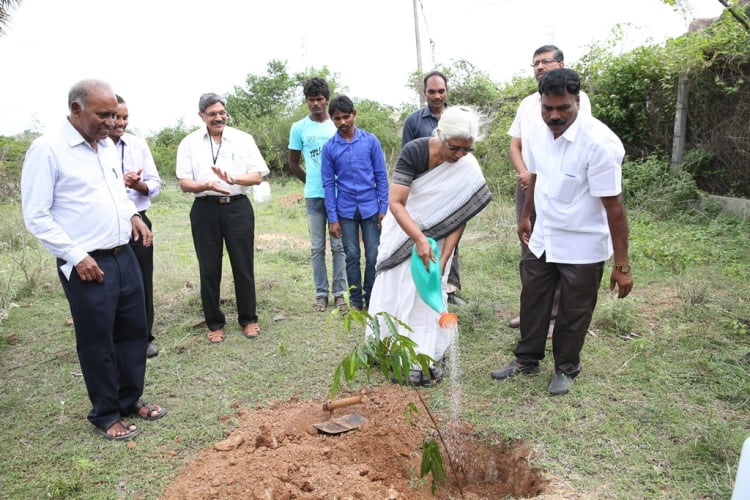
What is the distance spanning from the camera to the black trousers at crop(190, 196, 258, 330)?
4207 millimetres

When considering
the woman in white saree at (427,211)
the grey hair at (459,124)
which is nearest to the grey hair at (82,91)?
the woman in white saree at (427,211)

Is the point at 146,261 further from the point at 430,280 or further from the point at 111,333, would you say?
the point at 430,280

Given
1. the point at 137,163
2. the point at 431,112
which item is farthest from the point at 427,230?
the point at 137,163

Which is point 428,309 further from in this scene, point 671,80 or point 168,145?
point 168,145

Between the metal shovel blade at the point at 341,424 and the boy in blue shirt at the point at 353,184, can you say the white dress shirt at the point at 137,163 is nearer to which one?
the boy in blue shirt at the point at 353,184

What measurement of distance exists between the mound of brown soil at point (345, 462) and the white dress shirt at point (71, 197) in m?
1.24

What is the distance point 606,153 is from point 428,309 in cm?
141

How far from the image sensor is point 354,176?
4559 millimetres

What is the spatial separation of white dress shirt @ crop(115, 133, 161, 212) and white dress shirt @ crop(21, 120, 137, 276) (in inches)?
38.4

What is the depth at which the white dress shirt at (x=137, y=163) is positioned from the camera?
3977mm

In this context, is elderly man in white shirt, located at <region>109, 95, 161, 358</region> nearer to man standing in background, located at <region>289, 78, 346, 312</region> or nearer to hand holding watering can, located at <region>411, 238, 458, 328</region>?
man standing in background, located at <region>289, 78, 346, 312</region>

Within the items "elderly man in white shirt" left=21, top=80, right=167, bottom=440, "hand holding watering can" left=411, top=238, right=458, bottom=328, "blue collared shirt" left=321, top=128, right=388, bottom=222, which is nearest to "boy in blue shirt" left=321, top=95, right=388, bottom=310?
"blue collared shirt" left=321, top=128, right=388, bottom=222

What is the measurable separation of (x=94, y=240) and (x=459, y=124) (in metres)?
2.03

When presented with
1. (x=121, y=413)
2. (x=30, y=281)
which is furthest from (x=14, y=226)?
(x=121, y=413)
